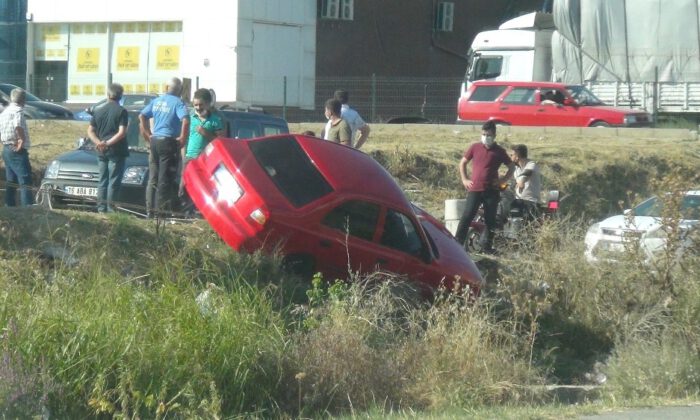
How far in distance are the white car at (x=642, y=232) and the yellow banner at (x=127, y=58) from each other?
930 inches

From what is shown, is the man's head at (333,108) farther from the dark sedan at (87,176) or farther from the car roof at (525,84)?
the car roof at (525,84)

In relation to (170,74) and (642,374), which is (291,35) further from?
(642,374)

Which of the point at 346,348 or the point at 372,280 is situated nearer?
the point at 346,348

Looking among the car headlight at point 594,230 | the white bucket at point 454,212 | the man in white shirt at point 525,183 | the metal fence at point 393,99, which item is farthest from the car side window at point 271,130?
the metal fence at point 393,99

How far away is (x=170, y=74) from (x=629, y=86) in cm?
1405

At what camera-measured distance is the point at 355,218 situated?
481 inches

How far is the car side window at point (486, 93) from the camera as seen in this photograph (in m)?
28.8

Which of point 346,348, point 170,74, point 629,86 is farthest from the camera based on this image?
point 170,74

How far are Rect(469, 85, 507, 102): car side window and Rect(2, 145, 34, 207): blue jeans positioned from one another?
1645cm

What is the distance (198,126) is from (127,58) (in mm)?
24213

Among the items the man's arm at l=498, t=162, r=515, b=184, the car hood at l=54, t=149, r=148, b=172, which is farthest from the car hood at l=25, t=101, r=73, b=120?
the man's arm at l=498, t=162, r=515, b=184

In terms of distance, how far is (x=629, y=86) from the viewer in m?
30.5

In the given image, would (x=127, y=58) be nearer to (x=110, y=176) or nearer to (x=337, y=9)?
(x=337, y=9)

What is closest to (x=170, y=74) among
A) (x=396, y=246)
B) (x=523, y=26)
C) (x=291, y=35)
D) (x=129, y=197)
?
(x=291, y=35)
